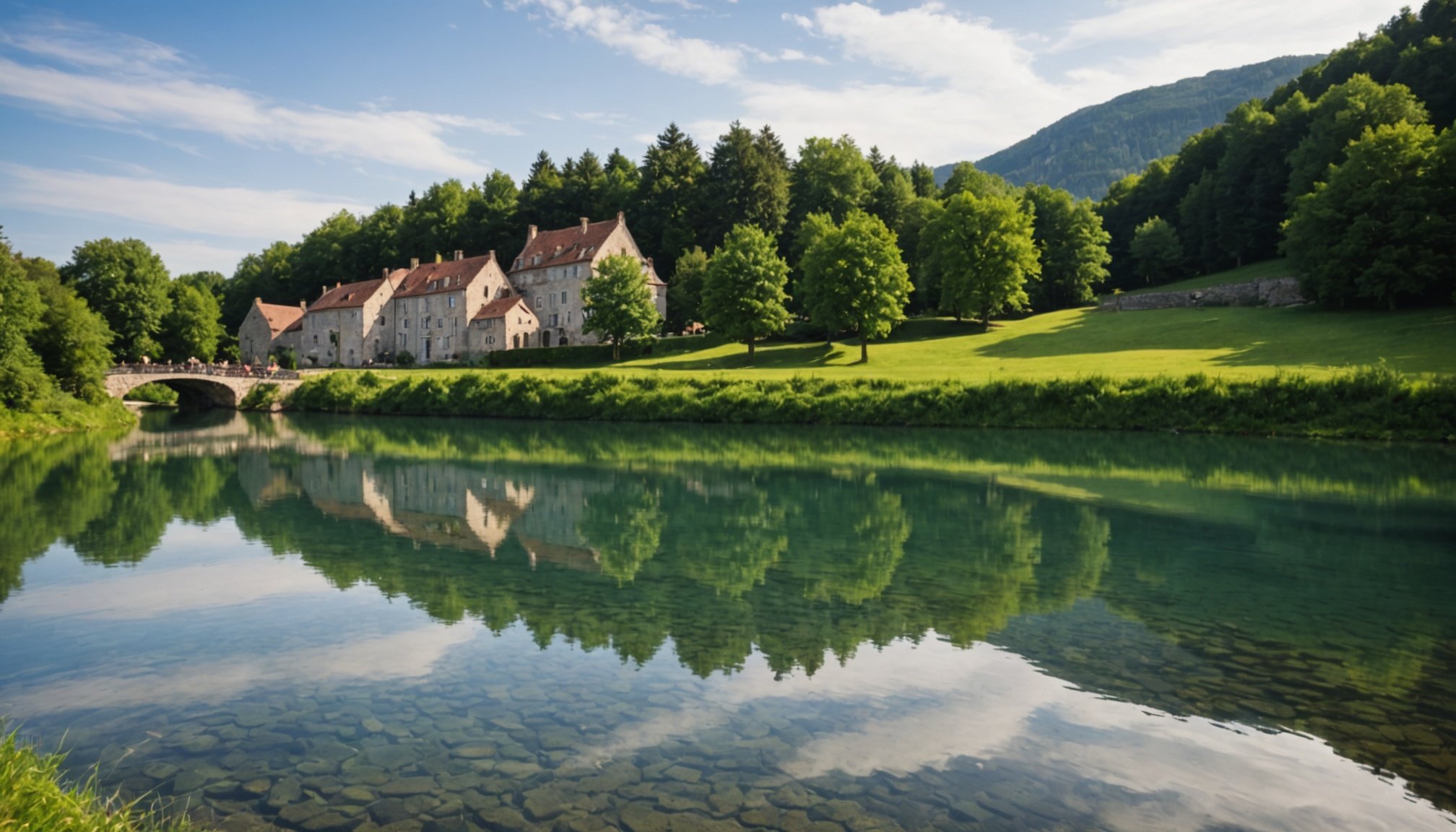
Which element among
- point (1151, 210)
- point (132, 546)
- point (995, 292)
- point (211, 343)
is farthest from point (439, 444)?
Answer: point (1151, 210)

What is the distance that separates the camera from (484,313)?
86562mm

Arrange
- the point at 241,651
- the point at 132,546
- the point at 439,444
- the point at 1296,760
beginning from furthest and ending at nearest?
the point at 439,444 < the point at 132,546 < the point at 241,651 < the point at 1296,760

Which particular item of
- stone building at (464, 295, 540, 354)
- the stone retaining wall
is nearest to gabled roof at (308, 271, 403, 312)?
stone building at (464, 295, 540, 354)

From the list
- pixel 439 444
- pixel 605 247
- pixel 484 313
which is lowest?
pixel 439 444

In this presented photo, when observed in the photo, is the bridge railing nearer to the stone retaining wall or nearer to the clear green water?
the clear green water

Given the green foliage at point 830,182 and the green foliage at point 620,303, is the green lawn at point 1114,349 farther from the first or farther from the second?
the green foliage at point 830,182

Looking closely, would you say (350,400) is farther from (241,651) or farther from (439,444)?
(241,651)

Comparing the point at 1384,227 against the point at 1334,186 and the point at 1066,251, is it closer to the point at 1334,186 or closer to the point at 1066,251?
the point at 1334,186

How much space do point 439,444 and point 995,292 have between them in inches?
1771

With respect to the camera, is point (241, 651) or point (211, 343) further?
point (211, 343)

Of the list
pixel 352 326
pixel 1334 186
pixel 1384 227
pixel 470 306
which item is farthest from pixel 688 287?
pixel 1384 227

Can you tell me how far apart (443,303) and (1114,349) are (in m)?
62.1

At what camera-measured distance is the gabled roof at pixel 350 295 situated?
94844 mm

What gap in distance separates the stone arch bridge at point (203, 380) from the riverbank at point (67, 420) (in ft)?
23.5
